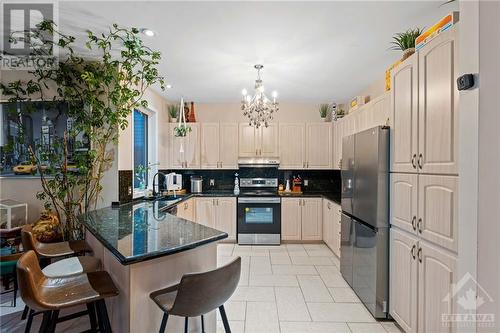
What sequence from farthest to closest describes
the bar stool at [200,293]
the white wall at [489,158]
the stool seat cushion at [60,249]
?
Answer: 1. the stool seat cushion at [60,249]
2. the bar stool at [200,293]
3. the white wall at [489,158]

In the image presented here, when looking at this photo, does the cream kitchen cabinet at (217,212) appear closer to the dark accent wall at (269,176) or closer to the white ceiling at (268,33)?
the dark accent wall at (269,176)

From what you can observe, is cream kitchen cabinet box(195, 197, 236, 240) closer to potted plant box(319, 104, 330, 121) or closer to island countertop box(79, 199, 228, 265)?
island countertop box(79, 199, 228, 265)

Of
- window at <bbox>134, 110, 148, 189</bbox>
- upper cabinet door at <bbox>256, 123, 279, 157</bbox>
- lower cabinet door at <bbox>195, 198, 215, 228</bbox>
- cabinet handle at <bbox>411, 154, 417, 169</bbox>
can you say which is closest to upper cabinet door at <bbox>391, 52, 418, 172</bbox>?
cabinet handle at <bbox>411, 154, 417, 169</bbox>

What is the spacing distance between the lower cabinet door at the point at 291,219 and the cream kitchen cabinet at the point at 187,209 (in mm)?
1669

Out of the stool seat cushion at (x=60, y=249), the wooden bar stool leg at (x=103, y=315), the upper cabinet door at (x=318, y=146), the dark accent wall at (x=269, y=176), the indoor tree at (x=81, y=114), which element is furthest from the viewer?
the dark accent wall at (x=269, y=176)

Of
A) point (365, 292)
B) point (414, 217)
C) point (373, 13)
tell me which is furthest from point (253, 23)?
point (365, 292)

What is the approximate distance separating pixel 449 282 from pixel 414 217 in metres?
0.50

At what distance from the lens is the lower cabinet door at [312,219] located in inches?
188

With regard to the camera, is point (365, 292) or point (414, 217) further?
point (365, 292)

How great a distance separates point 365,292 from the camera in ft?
8.60

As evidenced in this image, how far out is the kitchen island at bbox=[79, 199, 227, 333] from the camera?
1.45 metres

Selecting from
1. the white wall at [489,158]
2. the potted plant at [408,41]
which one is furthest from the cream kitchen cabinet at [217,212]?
the white wall at [489,158]

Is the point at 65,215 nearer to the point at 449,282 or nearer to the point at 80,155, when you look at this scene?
the point at 80,155

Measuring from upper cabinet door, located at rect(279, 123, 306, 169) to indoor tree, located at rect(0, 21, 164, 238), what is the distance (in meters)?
2.83
